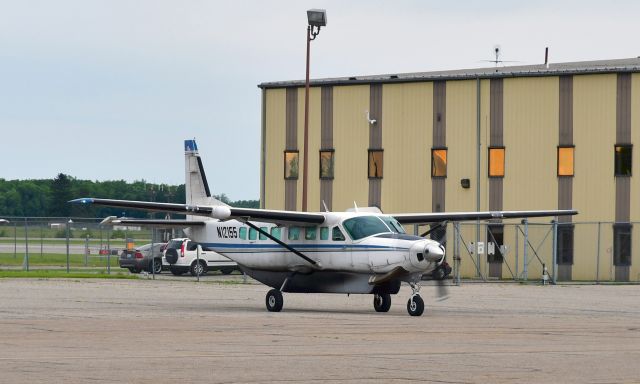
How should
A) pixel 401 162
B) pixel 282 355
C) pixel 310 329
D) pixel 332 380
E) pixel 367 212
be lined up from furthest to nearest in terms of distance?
1. pixel 401 162
2. pixel 367 212
3. pixel 310 329
4. pixel 282 355
5. pixel 332 380

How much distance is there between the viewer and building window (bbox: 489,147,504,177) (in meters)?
52.4

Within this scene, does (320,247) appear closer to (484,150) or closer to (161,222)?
(161,222)

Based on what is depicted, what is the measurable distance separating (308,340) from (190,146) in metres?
16.5

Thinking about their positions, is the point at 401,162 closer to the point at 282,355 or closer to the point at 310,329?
the point at 310,329

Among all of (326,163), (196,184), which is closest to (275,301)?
(196,184)

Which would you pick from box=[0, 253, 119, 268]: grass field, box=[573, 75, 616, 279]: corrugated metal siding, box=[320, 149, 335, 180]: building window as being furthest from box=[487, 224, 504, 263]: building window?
box=[0, 253, 119, 268]: grass field

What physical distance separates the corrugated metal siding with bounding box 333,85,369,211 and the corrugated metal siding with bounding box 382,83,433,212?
3.33ft

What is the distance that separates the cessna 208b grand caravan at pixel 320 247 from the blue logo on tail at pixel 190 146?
391 cm

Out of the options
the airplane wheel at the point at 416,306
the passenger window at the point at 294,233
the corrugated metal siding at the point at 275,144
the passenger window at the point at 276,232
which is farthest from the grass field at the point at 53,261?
the airplane wheel at the point at 416,306

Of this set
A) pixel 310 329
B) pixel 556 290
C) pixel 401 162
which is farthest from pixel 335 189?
pixel 310 329

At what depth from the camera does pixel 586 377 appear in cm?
1356

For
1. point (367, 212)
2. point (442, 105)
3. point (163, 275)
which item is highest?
point (442, 105)

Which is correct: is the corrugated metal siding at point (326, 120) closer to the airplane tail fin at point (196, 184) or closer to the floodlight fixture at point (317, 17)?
the floodlight fixture at point (317, 17)

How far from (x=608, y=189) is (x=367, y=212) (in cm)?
2458
